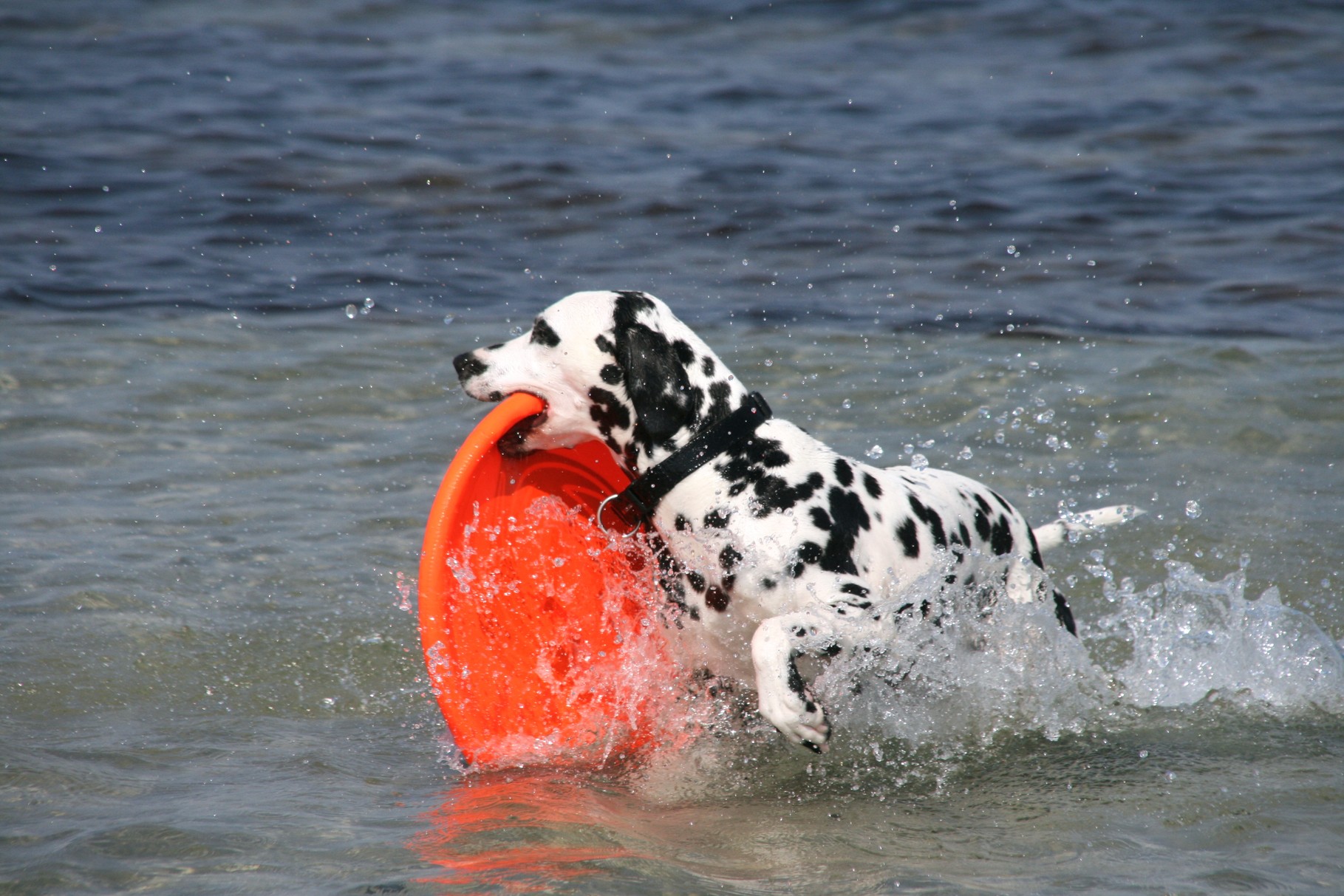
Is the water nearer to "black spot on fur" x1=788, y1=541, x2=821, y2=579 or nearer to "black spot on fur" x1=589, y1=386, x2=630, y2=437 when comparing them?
"black spot on fur" x1=788, y1=541, x2=821, y2=579

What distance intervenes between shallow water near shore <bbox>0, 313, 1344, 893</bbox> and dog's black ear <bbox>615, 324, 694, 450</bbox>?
1.29 metres

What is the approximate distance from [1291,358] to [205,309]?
27.5ft

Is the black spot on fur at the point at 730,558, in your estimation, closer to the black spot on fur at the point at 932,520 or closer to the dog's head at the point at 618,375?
the dog's head at the point at 618,375

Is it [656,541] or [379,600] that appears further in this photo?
[379,600]

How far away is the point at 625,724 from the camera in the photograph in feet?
17.1

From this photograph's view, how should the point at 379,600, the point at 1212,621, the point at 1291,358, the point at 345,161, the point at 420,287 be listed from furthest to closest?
the point at 345,161
the point at 420,287
the point at 1291,358
the point at 379,600
the point at 1212,621

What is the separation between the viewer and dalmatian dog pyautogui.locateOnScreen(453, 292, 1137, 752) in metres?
4.56

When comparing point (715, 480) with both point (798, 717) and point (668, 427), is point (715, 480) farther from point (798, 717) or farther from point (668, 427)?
point (798, 717)

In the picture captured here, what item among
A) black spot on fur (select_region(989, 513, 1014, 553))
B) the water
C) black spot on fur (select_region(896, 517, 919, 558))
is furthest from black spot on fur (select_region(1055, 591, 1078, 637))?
black spot on fur (select_region(896, 517, 919, 558))

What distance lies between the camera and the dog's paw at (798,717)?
167 inches

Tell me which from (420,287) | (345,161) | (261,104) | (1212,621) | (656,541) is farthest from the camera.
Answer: (261,104)

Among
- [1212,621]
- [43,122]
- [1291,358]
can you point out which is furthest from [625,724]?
[43,122]

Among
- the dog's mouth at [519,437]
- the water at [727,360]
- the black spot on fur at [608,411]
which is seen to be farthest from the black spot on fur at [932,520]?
the dog's mouth at [519,437]

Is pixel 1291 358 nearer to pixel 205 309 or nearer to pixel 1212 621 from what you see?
pixel 1212 621
